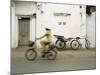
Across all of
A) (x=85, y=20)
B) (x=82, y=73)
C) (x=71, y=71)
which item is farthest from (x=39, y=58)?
(x=85, y=20)

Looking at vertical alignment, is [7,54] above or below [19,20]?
below

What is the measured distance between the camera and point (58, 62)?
2125mm

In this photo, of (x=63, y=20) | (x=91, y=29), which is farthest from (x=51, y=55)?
(x=91, y=29)

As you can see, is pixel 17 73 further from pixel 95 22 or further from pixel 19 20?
pixel 95 22

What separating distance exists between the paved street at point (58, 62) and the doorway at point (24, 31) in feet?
0.25

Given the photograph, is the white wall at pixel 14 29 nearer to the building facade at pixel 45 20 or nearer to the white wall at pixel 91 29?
the building facade at pixel 45 20

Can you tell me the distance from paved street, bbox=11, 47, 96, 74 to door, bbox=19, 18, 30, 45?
0.08m

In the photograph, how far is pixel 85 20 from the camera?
221cm

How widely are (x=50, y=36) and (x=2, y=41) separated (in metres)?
0.54

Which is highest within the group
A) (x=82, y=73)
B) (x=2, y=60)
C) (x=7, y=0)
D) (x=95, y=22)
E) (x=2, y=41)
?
(x=7, y=0)

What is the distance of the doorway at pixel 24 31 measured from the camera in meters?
1.99

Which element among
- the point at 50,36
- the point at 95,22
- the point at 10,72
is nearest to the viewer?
the point at 10,72

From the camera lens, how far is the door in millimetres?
1990

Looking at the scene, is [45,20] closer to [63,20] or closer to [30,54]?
[63,20]
